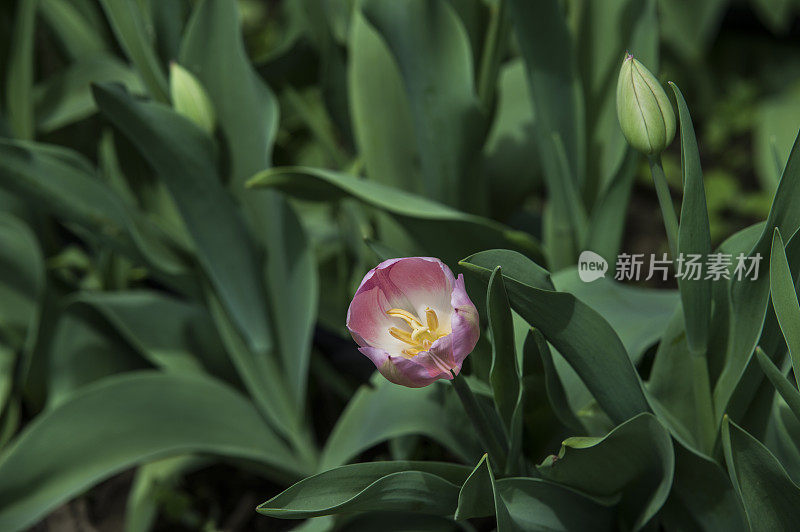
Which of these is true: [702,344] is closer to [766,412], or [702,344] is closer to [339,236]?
[766,412]

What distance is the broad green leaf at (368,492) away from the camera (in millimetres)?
555

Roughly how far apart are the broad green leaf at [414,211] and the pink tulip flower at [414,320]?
250 millimetres

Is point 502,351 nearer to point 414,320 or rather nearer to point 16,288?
point 414,320

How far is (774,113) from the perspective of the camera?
148 centimetres

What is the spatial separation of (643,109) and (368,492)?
0.98ft

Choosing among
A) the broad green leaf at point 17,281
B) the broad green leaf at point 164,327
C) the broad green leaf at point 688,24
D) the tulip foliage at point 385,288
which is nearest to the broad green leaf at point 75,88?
the tulip foliage at point 385,288

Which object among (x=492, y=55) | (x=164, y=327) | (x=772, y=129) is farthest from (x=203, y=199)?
(x=772, y=129)

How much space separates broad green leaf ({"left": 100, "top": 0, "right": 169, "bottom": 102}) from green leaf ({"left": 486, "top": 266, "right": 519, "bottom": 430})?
0.47 metres

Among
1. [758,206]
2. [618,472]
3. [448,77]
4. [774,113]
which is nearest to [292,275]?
[448,77]

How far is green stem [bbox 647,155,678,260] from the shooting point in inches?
21.9

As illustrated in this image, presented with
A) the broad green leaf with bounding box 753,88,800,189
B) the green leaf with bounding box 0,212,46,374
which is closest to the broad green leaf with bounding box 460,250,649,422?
the green leaf with bounding box 0,212,46,374

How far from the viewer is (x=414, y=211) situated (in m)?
0.77

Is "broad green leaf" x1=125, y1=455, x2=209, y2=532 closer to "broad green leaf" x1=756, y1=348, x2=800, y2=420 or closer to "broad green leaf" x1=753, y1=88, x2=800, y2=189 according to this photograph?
"broad green leaf" x1=756, y1=348, x2=800, y2=420

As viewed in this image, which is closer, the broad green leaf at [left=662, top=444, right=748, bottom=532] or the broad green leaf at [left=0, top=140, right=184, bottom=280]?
the broad green leaf at [left=662, top=444, right=748, bottom=532]
